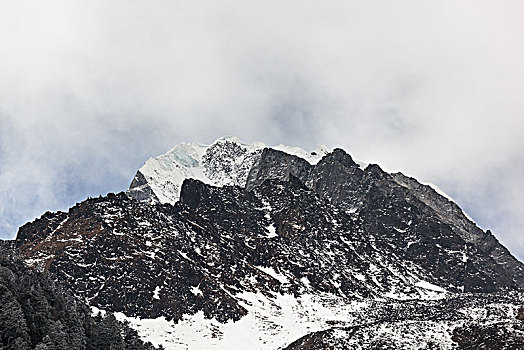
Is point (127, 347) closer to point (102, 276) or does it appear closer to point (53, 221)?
point (102, 276)

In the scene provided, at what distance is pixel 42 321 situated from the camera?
49781mm

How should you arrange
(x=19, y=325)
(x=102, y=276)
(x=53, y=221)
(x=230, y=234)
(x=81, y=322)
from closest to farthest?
(x=19, y=325), (x=81, y=322), (x=102, y=276), (x=53, y=221), (x=230, y=234)

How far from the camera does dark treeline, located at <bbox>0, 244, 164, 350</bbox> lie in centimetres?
4434

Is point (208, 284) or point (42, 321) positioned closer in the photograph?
point (42, 321)

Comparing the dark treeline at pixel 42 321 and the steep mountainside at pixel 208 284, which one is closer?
the dark treeline at pixel 42 321

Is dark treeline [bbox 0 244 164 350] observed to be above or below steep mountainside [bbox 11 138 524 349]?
below

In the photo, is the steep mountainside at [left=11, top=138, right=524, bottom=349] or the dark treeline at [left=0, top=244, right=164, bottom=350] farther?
the steep mountainside at [left=11, top=138, right=524, bottom=349]

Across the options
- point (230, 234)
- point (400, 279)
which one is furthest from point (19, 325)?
point (400, 279)

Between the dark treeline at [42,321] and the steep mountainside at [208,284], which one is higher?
the steep mountainside at [208,284]

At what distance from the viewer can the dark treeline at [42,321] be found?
44.3 m

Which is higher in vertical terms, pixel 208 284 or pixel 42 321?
pixel 208 284

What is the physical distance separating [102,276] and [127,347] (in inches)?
2578

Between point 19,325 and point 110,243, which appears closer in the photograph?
point 19,325

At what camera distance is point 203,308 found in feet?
405
